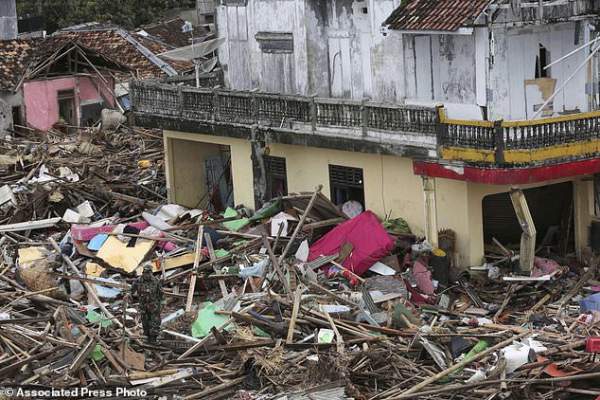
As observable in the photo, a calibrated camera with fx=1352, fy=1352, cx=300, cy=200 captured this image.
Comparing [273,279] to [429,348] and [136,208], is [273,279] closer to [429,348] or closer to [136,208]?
[429,348]

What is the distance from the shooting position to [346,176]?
86.6 feet

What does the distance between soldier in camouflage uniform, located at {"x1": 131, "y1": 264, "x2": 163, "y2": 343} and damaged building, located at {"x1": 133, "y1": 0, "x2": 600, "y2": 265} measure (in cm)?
564

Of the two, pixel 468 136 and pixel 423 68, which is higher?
pixel 423 68

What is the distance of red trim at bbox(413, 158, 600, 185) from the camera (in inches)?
904

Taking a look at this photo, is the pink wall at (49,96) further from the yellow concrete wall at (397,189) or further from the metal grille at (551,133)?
the metal grille at (551,133)

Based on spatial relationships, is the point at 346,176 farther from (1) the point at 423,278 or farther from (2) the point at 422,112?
(1) the point at 423,278

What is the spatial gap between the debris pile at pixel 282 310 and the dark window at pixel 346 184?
656 millimetres

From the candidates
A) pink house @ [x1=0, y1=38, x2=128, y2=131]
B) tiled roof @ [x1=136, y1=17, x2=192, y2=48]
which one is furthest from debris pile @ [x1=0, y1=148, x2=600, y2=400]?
tiled roof @ [x1=136, y1=17, x2=192, y2=48]

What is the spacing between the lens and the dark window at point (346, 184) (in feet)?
85.8

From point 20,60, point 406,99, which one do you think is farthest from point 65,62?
point 406,99

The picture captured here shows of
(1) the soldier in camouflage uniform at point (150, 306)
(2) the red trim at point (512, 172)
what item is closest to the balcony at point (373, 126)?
(2) the red trim at point (512, 172)

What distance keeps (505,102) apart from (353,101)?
2929mm

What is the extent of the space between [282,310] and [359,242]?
115 inches

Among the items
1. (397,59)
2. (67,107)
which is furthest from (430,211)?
(67,107)
